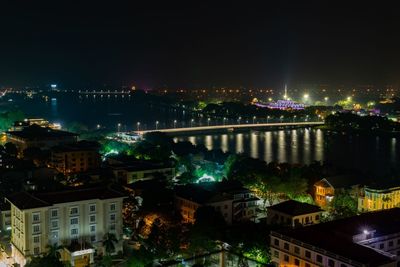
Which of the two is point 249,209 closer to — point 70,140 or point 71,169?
point 71,169

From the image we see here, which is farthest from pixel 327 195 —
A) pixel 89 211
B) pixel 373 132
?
pixel 373 132

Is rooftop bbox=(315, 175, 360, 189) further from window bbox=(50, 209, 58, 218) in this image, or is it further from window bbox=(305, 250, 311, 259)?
window bbox=(50, 209, 58, 218)

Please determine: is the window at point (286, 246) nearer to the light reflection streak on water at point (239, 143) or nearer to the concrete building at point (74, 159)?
the concrete building at point (74, 159)

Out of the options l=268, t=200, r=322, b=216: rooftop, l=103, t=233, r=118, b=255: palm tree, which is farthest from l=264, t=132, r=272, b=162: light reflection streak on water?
l=103, t=233, r=118, b=255: palm tree

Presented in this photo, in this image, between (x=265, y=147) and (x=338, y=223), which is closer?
(x=338, y=223)

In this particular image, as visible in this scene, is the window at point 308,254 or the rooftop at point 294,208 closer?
the window at point 308,254

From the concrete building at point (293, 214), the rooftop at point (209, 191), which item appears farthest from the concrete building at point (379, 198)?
the rooftop at point (209, 191)

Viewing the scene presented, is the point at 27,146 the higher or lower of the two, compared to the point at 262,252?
higher
